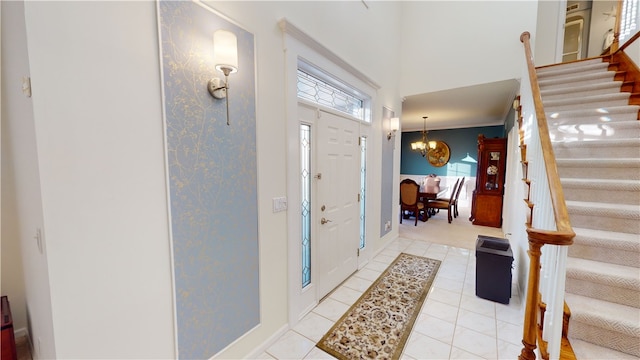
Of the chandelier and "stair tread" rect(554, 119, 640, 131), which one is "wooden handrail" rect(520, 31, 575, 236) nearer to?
"stair tread" rect(554, 119, 640, 131)

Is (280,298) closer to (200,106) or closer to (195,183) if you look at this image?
(195,183)

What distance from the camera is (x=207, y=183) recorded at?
54.6 inches

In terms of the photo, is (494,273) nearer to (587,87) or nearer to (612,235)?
(612,235)

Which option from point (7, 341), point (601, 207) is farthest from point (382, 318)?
point (7, 341)

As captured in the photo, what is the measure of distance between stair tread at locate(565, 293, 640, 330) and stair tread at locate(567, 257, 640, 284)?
0.16m

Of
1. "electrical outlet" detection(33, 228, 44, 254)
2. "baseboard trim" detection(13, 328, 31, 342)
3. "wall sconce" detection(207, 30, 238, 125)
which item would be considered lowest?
"baseboard trim" detection(13, 328, 31, 342)

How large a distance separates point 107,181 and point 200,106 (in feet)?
1.89

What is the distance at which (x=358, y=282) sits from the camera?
2887 mm

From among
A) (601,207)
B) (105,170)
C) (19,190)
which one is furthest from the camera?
(601,207)

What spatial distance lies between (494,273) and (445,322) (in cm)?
78

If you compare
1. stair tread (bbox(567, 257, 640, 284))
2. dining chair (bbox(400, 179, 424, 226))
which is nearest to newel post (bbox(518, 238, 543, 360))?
stair tread (bbox(567, 257, 640, 284))

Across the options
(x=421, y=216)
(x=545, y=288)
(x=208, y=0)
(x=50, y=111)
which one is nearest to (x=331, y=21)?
(x=208, y=0)

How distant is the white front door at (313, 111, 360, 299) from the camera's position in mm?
2416

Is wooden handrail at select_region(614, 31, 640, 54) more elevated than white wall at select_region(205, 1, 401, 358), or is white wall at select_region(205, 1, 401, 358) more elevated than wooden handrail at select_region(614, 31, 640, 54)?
wooden handrail at select_region(614, 31, 640, 54)
